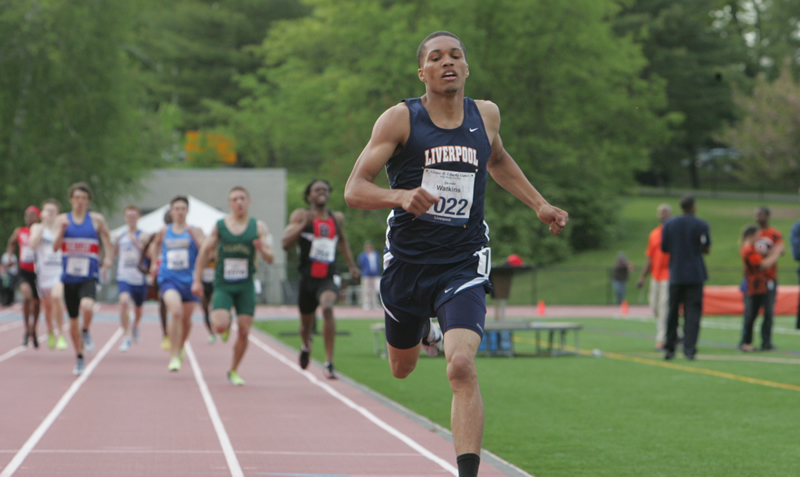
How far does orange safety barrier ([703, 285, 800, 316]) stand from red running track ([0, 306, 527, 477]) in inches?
669

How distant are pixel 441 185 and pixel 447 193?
0.16 feet

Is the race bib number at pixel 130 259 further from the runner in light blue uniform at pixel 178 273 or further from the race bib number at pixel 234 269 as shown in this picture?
the race bib number at pixel 234 269

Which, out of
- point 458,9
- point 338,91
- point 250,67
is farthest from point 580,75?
point 250,67

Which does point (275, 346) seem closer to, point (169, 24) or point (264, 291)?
point (264, 291)

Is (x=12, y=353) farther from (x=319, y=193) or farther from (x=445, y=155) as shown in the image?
(x=445, y=155)

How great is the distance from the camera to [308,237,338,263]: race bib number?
12.0m

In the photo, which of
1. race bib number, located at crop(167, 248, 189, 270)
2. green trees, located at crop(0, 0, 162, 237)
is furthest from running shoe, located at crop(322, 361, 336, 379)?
green trees, located at crop(0, 0, 162, 237)

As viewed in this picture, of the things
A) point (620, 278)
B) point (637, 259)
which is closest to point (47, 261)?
point (620, 278)

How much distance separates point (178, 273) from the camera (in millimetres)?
12758

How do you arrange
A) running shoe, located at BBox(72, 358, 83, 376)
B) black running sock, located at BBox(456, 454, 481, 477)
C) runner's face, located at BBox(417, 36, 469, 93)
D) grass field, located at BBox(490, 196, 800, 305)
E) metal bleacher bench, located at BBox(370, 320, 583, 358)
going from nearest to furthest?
black running sock, located at BBox(456, 454, 481, 477) → runner's face, located at BBox(417, 36, 469, 93) → running shoe, located at BBox(72, 358, 83, 376) → metal bleacher bench, located at BBox(370, 320, 583, 358) → grass field, located at BBox(490, 196, 800, 305)

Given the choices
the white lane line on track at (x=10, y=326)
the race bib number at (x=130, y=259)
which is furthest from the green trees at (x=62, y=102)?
the race bib number at (x=130, y=259)

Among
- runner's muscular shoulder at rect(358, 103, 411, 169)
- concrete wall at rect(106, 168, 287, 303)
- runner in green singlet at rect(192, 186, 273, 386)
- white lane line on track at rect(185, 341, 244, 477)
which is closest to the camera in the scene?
runner's muscular shoulder at rect(358, 103, 411, 169)

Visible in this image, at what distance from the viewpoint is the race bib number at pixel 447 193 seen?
210 inches

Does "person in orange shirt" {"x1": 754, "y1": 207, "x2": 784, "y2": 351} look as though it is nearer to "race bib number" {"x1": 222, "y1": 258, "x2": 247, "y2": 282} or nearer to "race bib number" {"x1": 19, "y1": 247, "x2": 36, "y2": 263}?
"race bib number" {"x1": 222, "y1": 258, "x2": 247, "y2": 282}
